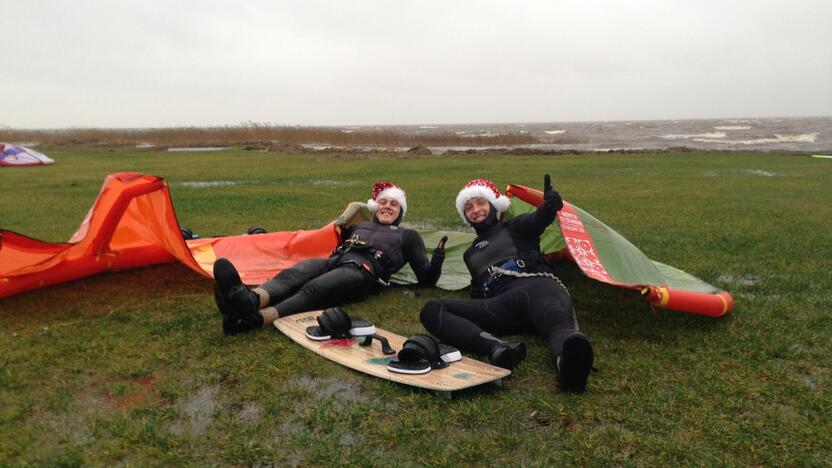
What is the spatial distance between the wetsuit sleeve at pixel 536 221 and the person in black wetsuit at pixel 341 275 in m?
0.76

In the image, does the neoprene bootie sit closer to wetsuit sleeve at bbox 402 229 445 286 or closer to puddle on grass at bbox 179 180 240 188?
wetsuit sleeve at bbox 402 229 445 286

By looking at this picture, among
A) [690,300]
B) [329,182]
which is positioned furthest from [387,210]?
[329,182]

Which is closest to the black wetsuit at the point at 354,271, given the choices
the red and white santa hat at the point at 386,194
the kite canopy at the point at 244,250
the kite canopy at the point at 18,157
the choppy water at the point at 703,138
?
the red and white santa hat at the point at 386,194

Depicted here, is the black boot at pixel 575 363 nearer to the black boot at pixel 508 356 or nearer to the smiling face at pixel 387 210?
the black boot at pixel 508 356

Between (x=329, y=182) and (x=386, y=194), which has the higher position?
(x=386, y=194)

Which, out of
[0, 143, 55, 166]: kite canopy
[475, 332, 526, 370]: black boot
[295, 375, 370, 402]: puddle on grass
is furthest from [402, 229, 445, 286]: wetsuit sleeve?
[0, 143, 55, 166]: kite canopy

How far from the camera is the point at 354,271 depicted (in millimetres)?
5465

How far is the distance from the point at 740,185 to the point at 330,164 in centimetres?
1527

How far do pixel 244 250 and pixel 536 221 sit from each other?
3.61 metres

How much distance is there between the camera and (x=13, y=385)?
149 inches

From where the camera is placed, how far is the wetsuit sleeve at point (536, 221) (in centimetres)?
471

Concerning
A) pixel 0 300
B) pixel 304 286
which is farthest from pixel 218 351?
pixel 0 300

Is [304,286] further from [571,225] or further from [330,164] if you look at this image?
[330,164]

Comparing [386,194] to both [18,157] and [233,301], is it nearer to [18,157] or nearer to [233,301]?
[233,301]
